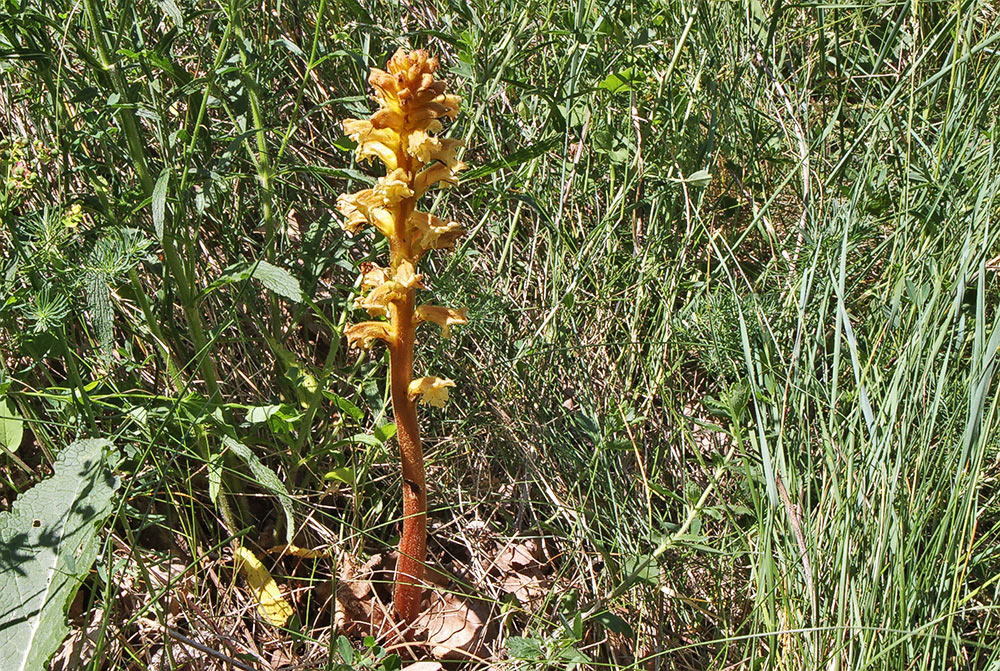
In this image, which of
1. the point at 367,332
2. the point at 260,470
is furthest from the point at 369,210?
the point at 260,470

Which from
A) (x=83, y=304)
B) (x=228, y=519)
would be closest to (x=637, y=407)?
(x=228, y=519)

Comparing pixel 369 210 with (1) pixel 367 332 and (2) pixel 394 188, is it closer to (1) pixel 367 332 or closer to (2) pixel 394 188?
(2) pixel 394 188

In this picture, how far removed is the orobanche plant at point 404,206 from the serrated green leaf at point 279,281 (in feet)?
0.54

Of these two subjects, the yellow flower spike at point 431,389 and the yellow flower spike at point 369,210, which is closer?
the yellow flower spike at point 369,210

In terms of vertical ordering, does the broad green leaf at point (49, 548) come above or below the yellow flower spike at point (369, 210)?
below

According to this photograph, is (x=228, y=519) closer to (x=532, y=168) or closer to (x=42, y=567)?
(x=42, y=567)

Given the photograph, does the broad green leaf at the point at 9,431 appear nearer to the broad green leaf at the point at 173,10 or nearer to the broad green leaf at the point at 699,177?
the broad green leaf at the point at 173,10

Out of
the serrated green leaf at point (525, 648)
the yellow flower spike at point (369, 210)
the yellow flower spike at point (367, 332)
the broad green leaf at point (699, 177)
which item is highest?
the yellow flower spike at point (369, 210)

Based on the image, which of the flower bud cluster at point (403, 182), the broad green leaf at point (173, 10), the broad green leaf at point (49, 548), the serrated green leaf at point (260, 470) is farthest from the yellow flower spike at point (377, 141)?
the broad green leaf at point (49, 548)

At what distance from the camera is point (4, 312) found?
5.90ft

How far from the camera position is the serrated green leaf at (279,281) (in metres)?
1.82

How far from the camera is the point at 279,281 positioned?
1.85 m

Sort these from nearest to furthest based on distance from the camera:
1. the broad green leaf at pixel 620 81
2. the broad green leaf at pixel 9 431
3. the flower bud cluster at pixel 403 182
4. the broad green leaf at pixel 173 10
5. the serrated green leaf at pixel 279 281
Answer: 1. the flower bud cluster at pixel 403 182
2. the broad green leaf at pixel 173 10
3. the serrated green leaf at pixel 279 281
4. the broad green leaf at pixel 9 431
5. the broad green leaf at pixel 620 81

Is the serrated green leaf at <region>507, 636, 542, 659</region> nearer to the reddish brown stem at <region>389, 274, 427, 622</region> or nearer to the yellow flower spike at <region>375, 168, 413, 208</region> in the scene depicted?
the reddish brown stem at <region>389, 274, 427, 622</region>
